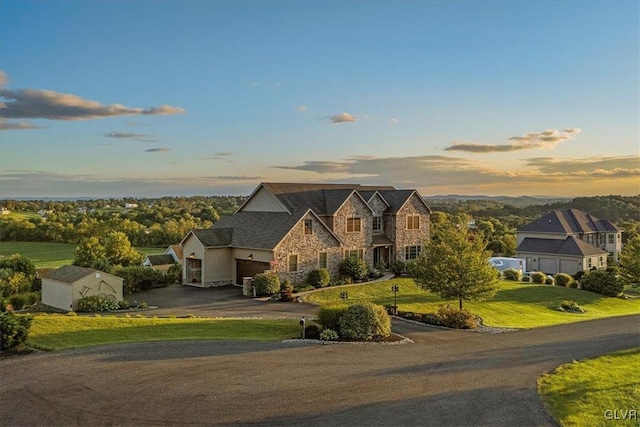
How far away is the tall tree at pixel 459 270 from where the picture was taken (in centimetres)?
2853

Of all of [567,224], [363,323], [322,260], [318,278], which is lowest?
[318,278]

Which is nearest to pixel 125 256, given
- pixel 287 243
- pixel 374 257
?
pixel 287 243

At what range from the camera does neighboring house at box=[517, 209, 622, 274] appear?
5494cm

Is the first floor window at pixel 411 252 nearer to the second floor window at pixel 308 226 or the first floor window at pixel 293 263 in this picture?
the second floor window at pixel 308 226

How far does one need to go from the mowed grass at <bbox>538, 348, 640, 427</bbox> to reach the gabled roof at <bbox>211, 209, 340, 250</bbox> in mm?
21244

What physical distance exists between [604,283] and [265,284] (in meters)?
26.5

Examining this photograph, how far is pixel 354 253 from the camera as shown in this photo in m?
41.2

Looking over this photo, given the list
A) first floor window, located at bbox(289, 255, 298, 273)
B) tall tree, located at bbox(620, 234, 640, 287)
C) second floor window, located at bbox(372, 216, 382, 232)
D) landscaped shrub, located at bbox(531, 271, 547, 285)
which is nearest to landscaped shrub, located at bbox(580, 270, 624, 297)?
tall tree, located at bbox(620, 234, 640, 287)

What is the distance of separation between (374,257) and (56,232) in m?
52.9

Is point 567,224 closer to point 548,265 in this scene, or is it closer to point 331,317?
point 548,265

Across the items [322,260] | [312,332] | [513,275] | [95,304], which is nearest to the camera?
[312,332]

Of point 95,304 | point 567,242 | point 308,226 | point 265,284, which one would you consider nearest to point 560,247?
point 567,242

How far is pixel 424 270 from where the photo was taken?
29.9m

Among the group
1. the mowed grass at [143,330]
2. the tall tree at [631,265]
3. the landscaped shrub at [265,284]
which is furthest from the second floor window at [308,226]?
the tall tree at [631,265]
